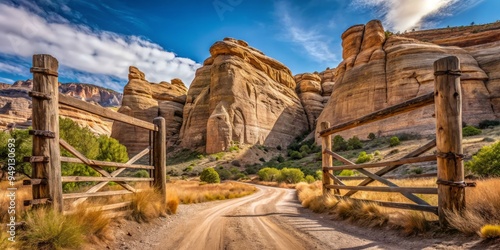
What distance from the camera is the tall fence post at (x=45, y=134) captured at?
4.36 m

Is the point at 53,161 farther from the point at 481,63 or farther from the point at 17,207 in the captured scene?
the point at 481,63

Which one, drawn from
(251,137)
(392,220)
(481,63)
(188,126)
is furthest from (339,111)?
(392,220)

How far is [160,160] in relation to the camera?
27.2 feet

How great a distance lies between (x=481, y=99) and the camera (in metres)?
40.7

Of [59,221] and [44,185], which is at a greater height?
[44,185]

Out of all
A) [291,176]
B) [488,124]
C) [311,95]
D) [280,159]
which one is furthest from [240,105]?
[488,124]

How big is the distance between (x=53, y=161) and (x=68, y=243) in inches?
56.6

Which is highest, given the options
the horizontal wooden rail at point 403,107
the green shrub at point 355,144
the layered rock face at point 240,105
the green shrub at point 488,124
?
the layered rock face at point 240,105

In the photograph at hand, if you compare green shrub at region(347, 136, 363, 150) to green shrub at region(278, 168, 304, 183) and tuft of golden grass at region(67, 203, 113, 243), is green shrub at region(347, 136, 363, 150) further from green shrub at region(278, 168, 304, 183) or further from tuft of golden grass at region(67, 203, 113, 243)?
tuft of golden grass at region(67, 203, 113, 243)

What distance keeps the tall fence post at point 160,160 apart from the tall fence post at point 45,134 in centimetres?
365

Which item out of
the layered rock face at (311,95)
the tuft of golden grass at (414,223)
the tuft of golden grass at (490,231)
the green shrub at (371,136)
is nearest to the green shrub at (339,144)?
the green shrub at (371,136)

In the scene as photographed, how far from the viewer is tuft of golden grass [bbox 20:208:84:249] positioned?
3608 millimetres

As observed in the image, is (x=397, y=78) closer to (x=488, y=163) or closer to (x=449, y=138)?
(x=488, y=163)

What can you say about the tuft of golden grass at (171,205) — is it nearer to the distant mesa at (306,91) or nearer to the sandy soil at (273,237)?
the sandy soil at (273,237)
